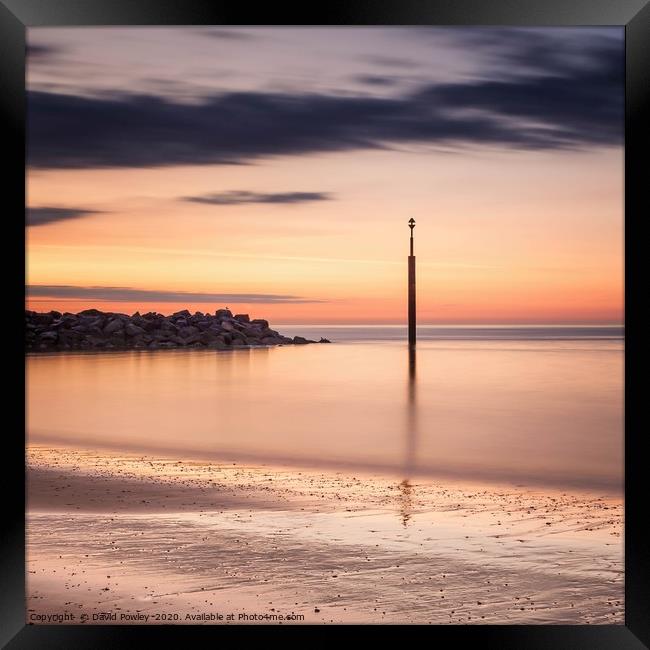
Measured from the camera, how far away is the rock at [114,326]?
25.8m

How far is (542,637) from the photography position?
278 centimetres

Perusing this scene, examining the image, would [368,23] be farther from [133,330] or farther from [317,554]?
[133,330]

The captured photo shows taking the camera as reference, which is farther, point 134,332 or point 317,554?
point 134,332

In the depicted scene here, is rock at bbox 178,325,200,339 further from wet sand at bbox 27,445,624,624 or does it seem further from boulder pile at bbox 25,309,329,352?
wet sand at bbox 27,445,624,624

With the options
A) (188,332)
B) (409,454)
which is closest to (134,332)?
(188,332)

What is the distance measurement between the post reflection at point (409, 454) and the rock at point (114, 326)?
42.0 ft

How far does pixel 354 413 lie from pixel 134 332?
16092 millimetres

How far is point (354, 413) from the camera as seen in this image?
36.8ft

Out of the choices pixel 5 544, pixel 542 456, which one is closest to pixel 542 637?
pixel 5 544

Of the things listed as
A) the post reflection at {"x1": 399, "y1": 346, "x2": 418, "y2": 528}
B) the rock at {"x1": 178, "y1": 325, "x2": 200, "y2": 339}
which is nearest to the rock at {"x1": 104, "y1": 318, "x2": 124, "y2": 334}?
the rock at {"x1": 178, "y1": 325, "x2": 200, "y2": 339}

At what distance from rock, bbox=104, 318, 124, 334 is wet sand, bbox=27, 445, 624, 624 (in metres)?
20.7

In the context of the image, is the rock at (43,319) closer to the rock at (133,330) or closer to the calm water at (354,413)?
the rock at (133,330)

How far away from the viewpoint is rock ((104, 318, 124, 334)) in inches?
1015

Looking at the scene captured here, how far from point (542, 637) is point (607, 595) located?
621 millimetres
